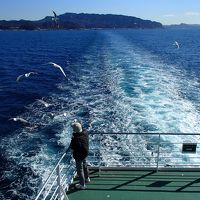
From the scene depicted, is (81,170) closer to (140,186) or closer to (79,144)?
(79,144)

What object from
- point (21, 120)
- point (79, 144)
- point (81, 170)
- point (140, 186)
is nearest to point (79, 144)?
point (79, 144)

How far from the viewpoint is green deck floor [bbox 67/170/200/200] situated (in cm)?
777

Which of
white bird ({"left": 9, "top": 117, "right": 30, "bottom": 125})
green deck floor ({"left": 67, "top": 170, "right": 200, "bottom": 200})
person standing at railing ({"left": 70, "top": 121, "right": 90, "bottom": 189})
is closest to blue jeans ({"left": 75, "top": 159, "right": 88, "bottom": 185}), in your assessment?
person standing at railing ({"left": 70, "top": 121, "right": 90, "bottom": 189})

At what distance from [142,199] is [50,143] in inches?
404

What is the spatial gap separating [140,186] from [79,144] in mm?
1827

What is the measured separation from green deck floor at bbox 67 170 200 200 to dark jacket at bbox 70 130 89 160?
3.13 feet

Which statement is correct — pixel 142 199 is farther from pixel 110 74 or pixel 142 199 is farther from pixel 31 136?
pixel 110 74

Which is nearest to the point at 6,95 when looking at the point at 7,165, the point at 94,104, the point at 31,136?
the point at 94,104

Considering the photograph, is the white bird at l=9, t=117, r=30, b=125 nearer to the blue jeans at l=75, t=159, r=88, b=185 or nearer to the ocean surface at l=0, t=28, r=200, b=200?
the ocean surface at l=0, t=28, r=200, b=200

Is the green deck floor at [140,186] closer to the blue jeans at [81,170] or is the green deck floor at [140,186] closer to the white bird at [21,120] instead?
the blue jeans at [81,170]

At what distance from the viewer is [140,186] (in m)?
8.19

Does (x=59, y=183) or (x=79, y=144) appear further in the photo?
(x=79, y=144)

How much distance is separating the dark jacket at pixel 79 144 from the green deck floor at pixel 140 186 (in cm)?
95

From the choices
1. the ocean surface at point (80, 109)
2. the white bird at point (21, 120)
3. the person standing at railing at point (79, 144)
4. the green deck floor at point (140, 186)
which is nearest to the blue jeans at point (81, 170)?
the person standing at railing at point (79, 144)
